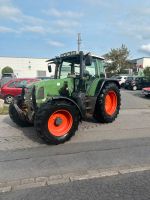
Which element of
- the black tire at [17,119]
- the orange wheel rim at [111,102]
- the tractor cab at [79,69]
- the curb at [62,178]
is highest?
the tractor cab at [79,69]

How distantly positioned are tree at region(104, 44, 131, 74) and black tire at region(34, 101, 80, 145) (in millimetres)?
49464

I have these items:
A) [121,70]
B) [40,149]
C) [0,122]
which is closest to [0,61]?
[121,70]

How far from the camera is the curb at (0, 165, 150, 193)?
16.1 feet

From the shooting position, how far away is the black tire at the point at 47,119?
7.16 m

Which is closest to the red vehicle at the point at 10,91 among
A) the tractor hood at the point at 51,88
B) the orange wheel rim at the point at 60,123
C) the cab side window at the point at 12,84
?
the cab side window at the point at 12,84

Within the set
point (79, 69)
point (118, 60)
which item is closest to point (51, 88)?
point (79, 69)

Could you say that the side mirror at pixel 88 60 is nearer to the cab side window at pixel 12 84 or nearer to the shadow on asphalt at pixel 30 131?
the shadow on asphalt at pixel 30 131

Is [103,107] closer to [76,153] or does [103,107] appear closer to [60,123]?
[60,123]

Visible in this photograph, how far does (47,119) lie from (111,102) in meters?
3.76

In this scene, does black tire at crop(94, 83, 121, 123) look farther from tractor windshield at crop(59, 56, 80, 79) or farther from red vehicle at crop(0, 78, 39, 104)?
red vehicle at crop(0, 78, 39, 104)

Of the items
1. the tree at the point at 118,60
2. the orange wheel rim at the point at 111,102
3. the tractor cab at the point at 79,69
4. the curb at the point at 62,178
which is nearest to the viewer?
the curb at the point at 62,178

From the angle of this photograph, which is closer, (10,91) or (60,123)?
(60,123)

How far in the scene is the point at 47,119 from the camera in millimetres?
7246

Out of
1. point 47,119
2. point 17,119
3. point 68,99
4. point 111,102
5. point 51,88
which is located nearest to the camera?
point 47,119
